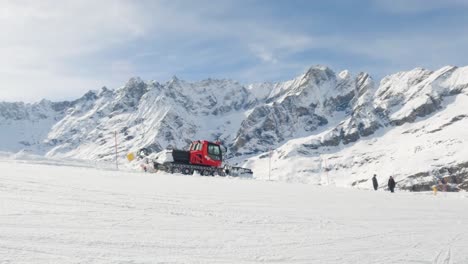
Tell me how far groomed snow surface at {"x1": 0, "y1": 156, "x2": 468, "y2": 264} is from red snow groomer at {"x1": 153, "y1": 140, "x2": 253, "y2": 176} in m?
19.9

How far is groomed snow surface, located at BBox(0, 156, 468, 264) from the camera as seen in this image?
796 centimetres

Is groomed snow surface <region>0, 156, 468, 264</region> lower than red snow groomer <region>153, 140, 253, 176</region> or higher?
lower

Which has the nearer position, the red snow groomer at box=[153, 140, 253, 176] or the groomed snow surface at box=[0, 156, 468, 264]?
the groomed snow surface at box=[0, 156, 468, 264]

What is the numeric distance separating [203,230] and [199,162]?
27.7m

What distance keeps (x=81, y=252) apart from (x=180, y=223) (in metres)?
3.49

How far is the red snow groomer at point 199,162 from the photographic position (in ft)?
119

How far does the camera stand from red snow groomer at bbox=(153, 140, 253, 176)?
119 ft

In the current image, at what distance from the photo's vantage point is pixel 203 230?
10188 mm

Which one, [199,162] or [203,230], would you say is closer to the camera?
[203,230]

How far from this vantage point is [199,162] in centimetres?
3781

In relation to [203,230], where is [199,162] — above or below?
above

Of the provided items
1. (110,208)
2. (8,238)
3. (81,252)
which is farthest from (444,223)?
(8,238)

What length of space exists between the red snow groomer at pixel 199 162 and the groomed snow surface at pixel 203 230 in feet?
65.3

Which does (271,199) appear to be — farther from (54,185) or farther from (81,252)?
(81,252)
